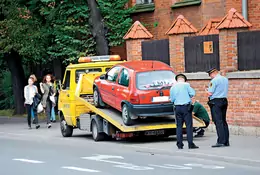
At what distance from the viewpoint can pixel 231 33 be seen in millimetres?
→ 20266

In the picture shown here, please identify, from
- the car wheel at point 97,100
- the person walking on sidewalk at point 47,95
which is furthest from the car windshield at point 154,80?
the person walking on sidewalk at point 47,95

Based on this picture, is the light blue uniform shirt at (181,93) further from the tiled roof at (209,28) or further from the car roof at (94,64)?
the tiled roof at (209,28)

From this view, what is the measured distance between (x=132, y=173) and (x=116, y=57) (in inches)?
381

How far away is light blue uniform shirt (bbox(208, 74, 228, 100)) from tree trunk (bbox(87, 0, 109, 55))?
1160 cm

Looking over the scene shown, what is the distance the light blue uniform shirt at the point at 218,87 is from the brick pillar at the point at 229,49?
12.2ft

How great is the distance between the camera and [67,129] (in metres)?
22.0

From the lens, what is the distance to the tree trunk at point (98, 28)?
27.5 metres

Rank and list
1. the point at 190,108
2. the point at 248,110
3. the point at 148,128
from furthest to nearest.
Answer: the point at 248,110
the point at 148,128
the point at 190,108

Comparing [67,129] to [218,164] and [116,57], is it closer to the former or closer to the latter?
[116,57]

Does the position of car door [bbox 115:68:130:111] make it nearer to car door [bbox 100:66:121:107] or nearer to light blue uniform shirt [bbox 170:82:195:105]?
car door [bbox 100:66:121:107]

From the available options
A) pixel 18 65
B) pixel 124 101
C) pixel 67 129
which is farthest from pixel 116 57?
pixel 18 65

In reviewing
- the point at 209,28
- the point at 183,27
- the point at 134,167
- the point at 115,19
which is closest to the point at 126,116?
the point at 134,167

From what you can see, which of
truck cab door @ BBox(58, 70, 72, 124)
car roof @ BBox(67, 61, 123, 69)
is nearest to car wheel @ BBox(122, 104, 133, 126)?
truck cab door @ BBox(58, 70, 72, 124)

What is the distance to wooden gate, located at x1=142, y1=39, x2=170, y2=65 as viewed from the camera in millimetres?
23234
